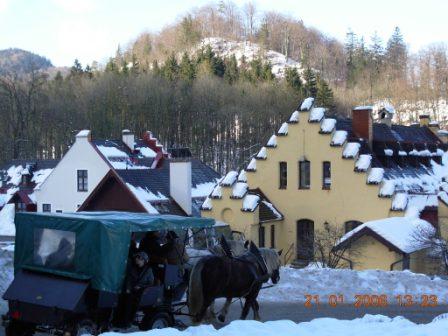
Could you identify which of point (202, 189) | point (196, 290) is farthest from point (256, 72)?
point (196, 290)

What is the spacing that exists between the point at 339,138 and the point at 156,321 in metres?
22.6

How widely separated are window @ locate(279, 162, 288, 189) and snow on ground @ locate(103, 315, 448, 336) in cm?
2318

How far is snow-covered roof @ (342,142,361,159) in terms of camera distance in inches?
1357

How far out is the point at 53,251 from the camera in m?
13.0

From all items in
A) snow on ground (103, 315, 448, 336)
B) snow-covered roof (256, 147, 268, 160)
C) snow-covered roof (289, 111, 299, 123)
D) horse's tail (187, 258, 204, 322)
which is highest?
snow-covered roof (289, 111, 299, 123)

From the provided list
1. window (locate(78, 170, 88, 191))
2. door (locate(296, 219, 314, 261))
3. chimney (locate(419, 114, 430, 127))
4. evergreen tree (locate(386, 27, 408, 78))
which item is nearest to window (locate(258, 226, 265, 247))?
door (locate(296, 219, 314, 261))

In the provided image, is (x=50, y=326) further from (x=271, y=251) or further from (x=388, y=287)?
(x=388, y=287)

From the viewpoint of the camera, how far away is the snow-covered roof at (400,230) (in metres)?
29.2

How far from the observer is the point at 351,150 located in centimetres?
3466

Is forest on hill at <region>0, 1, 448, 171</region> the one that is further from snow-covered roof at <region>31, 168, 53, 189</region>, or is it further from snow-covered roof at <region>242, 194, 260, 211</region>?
snow-covered roof at <region>242, 194, 260, 211</region>

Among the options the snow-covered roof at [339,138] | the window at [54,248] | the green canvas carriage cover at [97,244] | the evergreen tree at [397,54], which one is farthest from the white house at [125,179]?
the evergreen tree at [397,54]

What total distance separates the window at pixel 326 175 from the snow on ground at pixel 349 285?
14540 millimetres

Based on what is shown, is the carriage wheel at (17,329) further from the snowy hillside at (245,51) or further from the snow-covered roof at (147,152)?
the snowy hillside at (245,51)

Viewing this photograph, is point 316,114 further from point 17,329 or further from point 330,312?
point 17,329
